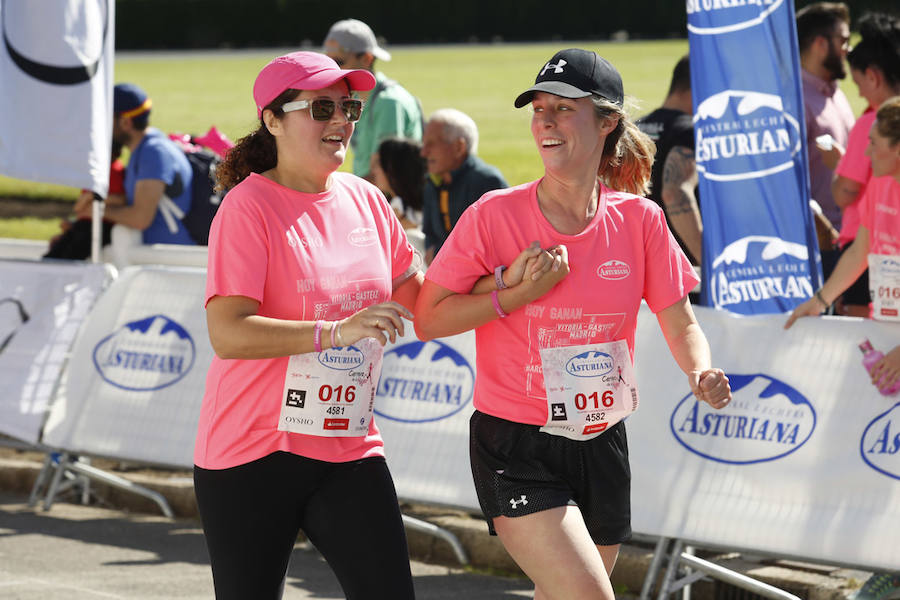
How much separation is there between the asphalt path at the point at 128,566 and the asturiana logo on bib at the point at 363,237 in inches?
99.3

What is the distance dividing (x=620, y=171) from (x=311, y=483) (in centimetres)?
127

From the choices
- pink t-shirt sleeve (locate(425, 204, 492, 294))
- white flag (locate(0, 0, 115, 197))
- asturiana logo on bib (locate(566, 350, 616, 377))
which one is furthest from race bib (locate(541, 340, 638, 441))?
white flag (locate(0, 0, 115, 197))

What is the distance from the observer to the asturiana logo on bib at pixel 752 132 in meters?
6.22

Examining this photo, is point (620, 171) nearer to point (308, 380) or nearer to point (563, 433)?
point (563, 433)

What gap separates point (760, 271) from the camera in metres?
6.23

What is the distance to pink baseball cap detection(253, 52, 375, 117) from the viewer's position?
363 cm

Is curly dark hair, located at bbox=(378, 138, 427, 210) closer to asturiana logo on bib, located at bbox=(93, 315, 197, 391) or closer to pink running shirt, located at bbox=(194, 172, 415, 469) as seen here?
asturiana logo on bib, located at bbox=(93, 315, 197, 391)

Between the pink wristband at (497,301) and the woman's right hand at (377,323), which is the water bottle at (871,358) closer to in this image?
the pink wristband at (497,301)

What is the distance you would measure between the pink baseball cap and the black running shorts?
1.01 m

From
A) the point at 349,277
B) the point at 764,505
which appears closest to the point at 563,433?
the point at 349,277

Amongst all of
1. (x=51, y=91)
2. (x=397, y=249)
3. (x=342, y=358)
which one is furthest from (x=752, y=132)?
(x=51, y=91)

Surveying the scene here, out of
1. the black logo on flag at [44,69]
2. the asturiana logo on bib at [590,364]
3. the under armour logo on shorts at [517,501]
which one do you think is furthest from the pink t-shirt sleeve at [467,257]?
the black logo on flag at [44,69]

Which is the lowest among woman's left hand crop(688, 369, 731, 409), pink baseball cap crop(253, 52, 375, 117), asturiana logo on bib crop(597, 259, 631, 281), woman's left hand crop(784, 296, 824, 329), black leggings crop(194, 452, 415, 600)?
Answer: black leggings crop(194, 452, 415, 600)

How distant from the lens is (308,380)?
361 centimetres
